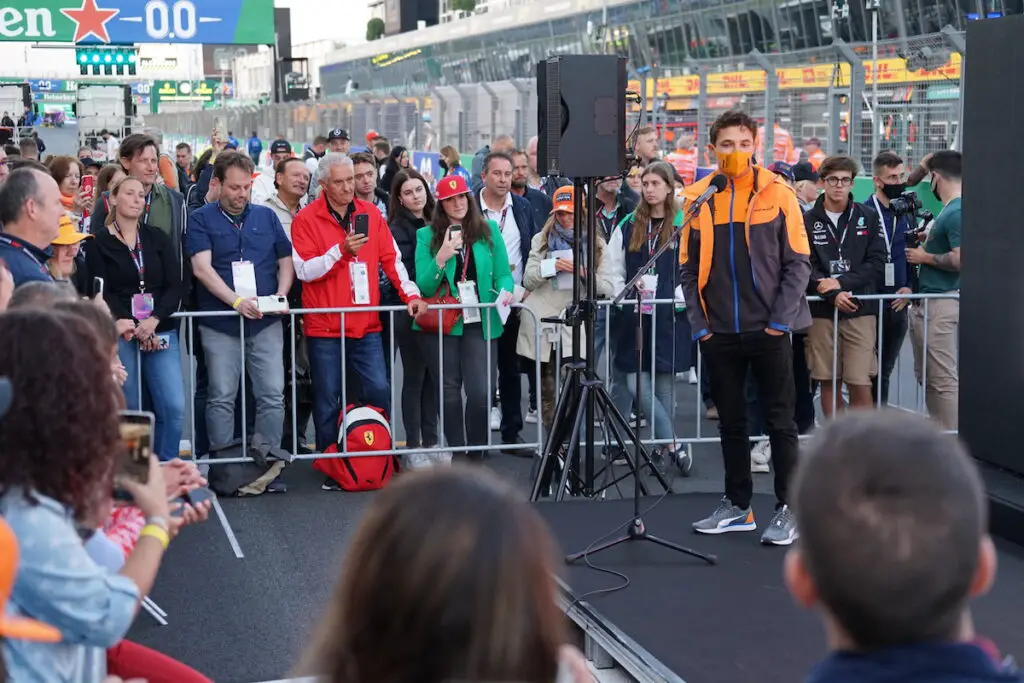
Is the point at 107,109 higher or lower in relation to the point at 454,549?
higher

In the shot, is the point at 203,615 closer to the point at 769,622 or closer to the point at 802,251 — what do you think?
the point at 769,622

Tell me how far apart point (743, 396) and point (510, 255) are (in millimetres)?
3143

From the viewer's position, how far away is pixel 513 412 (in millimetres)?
8547

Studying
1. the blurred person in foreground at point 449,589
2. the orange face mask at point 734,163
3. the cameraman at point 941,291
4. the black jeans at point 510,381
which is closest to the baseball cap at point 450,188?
the black jeans at point 510,381

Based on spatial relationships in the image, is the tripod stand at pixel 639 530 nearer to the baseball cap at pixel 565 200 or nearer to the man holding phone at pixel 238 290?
the baseball cap at pixel 565 200

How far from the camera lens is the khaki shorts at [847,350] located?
786 centimetres

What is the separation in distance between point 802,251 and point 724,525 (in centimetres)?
128

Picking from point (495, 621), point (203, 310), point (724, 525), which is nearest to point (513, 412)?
point (203, 310)

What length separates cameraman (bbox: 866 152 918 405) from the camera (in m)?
7.94

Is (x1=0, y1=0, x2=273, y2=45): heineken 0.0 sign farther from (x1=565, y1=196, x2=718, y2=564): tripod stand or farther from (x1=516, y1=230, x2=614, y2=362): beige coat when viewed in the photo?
(x1=565, y1=196, x2=718, y2=564): tripod stand

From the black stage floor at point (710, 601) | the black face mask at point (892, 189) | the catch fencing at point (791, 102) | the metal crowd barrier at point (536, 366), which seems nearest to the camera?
the black stage floor at point (710, 601)

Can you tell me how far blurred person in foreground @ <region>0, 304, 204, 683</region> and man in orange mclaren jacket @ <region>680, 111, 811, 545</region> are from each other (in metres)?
3.52

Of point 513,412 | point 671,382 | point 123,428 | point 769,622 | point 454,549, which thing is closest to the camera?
point 454,549

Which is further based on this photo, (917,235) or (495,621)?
(917,235)
